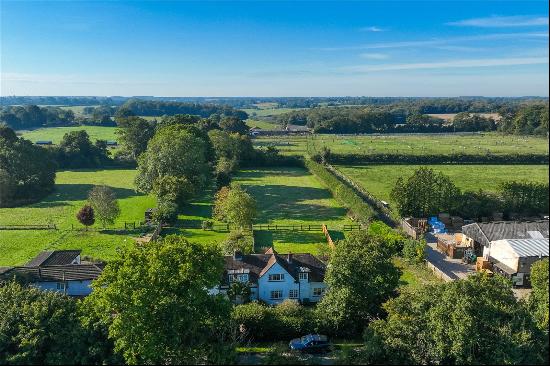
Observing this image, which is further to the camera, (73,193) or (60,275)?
(73,193)

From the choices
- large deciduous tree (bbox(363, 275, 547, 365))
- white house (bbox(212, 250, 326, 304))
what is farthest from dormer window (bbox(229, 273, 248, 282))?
large deciduous tree (bbox(363, 275, 547, 365))

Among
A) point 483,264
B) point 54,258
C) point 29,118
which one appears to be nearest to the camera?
point 54,258

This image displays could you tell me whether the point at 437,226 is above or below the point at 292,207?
below

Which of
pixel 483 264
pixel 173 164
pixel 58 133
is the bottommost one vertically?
pixel 483 264

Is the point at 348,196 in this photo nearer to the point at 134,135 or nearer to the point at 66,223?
the point at 66,223

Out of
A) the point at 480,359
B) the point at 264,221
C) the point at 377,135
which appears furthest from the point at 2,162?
the point at 377,135

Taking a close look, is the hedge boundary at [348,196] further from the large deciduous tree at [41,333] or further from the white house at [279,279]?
the large deciduous tree at [41,333]

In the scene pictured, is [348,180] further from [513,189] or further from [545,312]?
[545,312]

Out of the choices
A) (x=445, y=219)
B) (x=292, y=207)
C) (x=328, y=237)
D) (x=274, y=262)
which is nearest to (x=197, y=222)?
(x=292, y=207)
